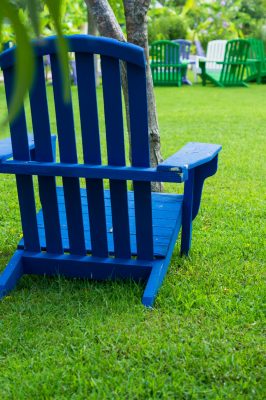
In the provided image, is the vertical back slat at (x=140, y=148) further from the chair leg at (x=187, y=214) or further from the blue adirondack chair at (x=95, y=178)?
the chair leg at (x=187, y=214)

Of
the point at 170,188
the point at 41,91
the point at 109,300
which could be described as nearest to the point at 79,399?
the point at 109,300

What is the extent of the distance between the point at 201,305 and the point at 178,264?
1.54 ft

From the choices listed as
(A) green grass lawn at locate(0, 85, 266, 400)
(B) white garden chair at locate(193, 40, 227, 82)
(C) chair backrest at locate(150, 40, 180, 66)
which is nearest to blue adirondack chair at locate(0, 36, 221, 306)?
(A) green grass lawn at locate(0, 85, 266, 400)

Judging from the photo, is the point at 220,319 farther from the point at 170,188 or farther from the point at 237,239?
the point at 170,188

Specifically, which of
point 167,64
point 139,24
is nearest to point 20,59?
point 139,24

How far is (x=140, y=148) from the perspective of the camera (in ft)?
7.38

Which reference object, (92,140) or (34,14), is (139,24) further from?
(34,14)

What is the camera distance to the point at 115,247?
2484 millimetres

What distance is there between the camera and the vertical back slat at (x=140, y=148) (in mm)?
2139

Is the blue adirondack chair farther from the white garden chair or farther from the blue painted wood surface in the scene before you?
the white garden chair

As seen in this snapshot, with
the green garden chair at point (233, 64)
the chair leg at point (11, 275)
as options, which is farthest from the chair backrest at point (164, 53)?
the chair leg at point (11, 275)

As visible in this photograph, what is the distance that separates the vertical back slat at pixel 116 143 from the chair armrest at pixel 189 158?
0.73 feet

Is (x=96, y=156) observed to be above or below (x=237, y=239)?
above

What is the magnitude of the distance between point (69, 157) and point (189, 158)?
0.55 meters
